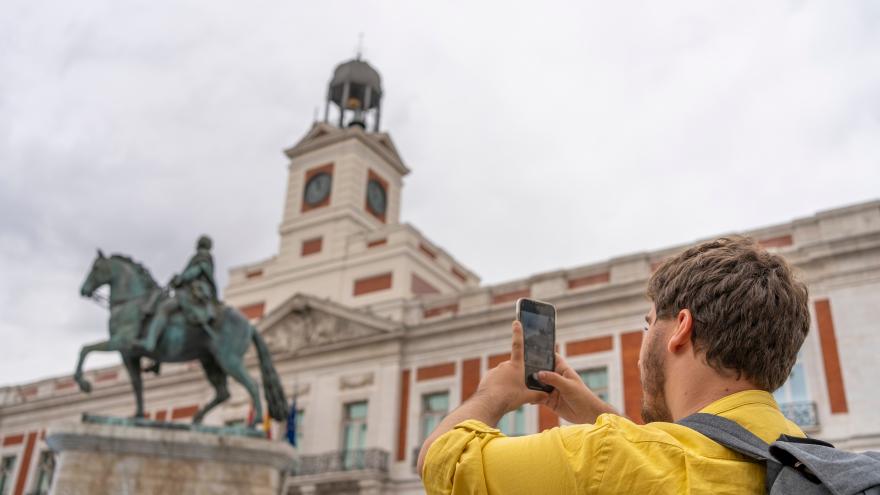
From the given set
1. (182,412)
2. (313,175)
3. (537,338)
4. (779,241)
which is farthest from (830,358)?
(182,412)

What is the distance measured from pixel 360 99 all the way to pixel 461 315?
1475 cm

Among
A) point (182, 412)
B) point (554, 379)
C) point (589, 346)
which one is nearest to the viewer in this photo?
point (554, 379)

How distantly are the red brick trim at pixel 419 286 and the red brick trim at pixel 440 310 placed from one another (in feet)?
6.42

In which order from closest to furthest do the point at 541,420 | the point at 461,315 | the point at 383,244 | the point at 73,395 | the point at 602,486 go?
the point at 602,486 < the point at 541,420 < the point at 461,315 < the point at 383,244 < the point at 73,395

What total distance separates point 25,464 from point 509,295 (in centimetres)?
1851

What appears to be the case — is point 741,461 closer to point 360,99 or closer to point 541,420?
point 541,420

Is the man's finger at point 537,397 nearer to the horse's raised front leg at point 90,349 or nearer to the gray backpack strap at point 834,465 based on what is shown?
the gray backpack strap at point 834,465

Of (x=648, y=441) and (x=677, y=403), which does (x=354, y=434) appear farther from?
(x=648, y=441)

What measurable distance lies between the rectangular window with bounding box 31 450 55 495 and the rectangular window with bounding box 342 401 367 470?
10.6 metres

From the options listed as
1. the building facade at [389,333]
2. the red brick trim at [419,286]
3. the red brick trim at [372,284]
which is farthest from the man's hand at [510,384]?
the red brick trim at [372,284]

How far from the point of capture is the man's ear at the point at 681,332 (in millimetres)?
1452

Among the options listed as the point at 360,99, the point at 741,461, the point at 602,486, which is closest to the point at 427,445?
the point at 602,486

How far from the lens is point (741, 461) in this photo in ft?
4.03

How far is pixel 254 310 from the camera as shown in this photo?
1137 inches
